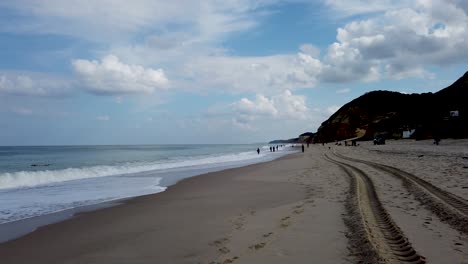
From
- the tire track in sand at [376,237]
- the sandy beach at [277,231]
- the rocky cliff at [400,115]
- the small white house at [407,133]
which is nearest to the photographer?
the tire track in sand at [376,237]

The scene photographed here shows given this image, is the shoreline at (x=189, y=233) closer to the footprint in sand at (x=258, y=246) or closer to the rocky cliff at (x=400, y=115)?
the footprint in sand at (x=258, y=246)

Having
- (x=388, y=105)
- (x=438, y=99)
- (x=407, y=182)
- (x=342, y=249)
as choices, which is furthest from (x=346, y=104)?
(x=342, y=249)

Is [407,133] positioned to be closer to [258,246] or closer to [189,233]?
[189,233]

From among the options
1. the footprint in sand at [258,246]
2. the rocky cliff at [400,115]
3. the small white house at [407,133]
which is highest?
the rocky cliff at [400,115]

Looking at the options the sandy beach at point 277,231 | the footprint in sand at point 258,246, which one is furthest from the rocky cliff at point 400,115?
the footprint in sand at point 258,246

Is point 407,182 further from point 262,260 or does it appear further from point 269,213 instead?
point 262,260

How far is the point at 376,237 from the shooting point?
6.06m

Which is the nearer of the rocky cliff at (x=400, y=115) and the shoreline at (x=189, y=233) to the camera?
the shoreline at (x=189, y=233)

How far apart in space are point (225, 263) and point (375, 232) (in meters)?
2.87

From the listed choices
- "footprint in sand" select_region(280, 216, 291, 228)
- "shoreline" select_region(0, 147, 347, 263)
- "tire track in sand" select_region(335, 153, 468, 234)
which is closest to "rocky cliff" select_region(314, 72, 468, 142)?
"tire track in sand" select_region(335, 153, 468, 234)

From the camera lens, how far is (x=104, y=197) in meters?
14.0

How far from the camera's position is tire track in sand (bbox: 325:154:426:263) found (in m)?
5.07

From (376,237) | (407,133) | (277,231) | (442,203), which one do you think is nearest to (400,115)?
(407,133)

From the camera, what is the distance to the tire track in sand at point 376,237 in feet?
16.6
